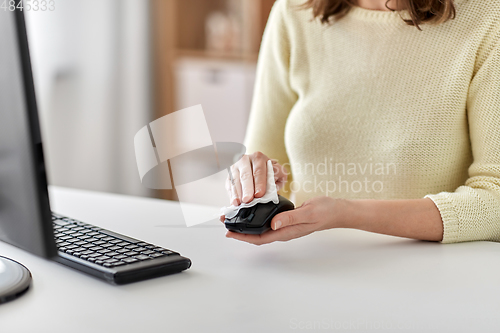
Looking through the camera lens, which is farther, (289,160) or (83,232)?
(289,160)

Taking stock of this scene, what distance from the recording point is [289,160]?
4.69 feet

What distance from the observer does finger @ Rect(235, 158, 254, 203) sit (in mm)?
807

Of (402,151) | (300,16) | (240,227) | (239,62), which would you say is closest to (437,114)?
(402,151)

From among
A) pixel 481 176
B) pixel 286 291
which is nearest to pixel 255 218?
pixel 286 291

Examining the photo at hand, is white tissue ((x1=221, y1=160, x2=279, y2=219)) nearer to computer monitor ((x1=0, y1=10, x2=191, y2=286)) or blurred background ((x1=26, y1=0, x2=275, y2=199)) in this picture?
computer monitor ((x1=0, y1=10, x2=191, y2=286))

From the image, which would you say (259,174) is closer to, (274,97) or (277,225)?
(277,225)

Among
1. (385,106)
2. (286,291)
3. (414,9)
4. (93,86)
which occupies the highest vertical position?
(414,9)

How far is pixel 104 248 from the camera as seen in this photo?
0.74 metres

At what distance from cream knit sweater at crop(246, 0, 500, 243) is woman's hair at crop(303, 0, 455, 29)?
0.07 ft

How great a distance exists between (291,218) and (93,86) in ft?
8.14

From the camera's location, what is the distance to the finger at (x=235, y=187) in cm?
82

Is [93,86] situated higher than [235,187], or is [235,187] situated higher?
[235,187]

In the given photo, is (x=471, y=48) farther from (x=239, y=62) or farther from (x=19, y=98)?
(x=239, y=62)

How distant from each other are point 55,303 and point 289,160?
3.00ft
